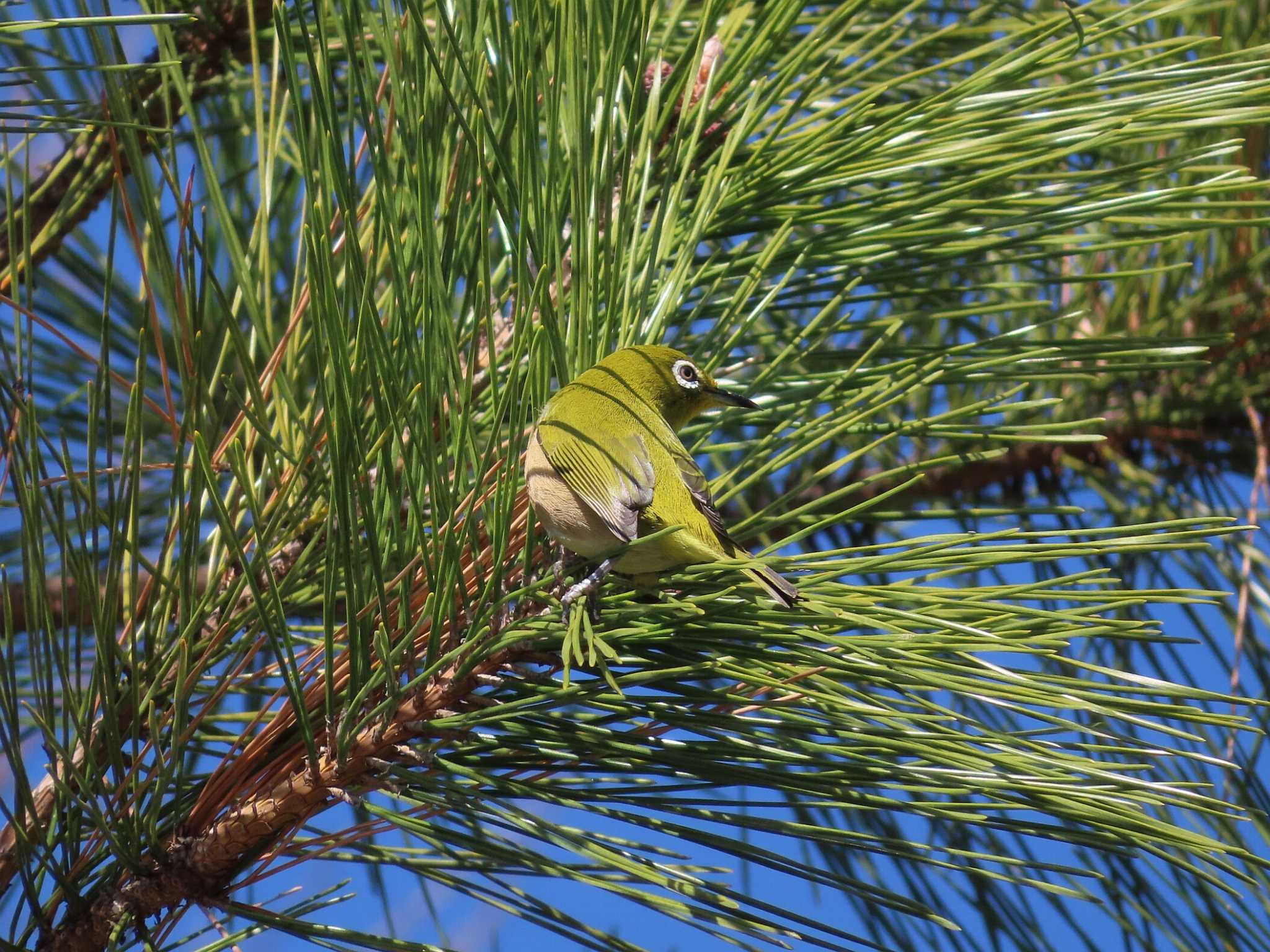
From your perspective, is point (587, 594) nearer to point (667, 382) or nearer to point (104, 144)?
point (667, 382)

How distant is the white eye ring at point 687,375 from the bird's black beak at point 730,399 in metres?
0.02

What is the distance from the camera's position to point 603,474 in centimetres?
112

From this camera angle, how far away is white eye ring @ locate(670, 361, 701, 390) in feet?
4.30

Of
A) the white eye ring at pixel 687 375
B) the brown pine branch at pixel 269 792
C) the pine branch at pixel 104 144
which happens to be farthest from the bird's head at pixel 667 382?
the pine branch at pixel 104 144

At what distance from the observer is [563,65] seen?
3.69ft

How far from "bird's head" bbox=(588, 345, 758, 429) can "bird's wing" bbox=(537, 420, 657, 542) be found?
6cm

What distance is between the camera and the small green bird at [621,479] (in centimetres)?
105

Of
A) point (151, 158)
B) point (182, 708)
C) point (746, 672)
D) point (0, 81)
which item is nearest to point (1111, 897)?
point (746, 672)

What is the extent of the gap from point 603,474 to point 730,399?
11.0 inches

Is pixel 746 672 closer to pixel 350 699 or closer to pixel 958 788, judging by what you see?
pixel 958 788

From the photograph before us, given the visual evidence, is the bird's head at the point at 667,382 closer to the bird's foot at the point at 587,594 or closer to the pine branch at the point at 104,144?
the bird's foot at the point at 587,594

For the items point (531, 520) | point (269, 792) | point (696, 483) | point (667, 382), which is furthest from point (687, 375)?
point (269, 792)

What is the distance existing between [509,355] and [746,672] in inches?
19.1

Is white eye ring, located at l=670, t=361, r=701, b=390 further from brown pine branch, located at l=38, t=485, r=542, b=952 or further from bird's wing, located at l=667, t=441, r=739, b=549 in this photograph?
brown pine branch, located at l=38, t=485, r=542, b=952
